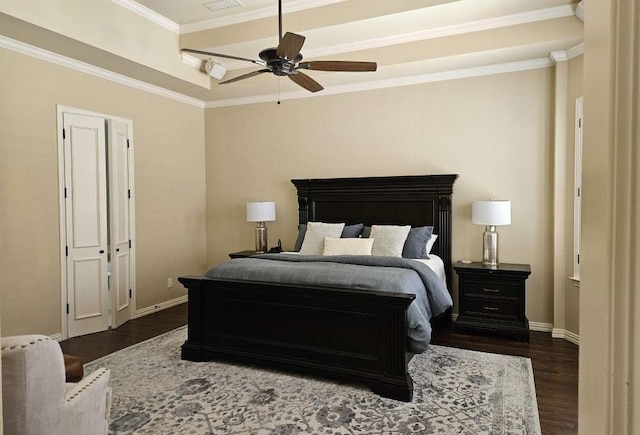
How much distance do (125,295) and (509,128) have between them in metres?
4.84

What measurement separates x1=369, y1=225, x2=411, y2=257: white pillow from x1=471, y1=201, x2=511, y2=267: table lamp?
0.76 meters

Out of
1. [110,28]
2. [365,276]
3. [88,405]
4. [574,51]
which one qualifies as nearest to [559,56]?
[574,51]

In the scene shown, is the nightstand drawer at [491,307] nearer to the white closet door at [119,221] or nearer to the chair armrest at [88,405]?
the chair armrest at [88,405]

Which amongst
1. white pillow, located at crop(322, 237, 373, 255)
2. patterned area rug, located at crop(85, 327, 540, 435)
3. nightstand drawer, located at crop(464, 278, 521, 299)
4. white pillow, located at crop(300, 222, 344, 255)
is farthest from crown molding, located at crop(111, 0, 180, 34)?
nightstand drawer, located at crop(464, 278, 521, 299)

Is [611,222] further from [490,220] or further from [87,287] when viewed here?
[87,287]

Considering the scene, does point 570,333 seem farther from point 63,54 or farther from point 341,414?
point 63,54

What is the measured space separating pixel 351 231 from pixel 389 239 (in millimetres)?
551

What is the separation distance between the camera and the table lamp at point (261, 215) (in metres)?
5.35

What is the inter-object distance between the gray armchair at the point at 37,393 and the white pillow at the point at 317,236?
10.4 ft

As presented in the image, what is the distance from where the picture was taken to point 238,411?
269 centimetres

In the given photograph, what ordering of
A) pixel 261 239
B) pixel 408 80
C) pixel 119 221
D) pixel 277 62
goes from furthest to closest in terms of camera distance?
pixel 261 239, pixel 408 80, pixel 119 221, pixel 277 62

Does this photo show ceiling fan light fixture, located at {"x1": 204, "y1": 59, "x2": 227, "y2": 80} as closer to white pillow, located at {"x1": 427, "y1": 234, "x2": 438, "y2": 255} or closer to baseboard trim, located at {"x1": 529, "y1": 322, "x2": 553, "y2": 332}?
white pillow, located at {"x1": 427, "y1": 234, "x2": 438, "y2": 255}

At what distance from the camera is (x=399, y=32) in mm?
4367

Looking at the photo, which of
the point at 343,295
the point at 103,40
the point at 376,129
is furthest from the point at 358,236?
the point at 103,40
